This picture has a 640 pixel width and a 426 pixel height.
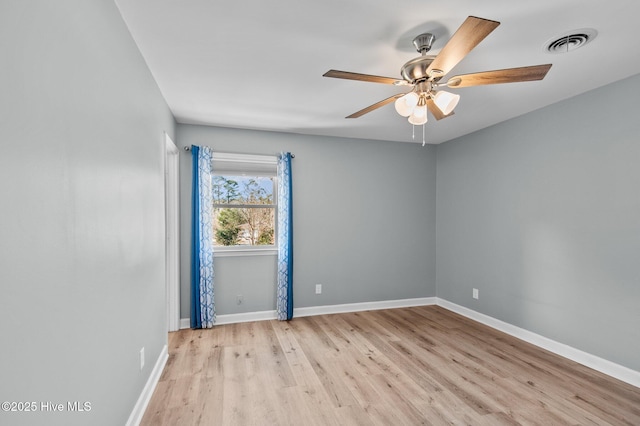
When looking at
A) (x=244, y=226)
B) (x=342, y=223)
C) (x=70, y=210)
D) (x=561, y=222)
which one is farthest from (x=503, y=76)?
(x=244, y=226)

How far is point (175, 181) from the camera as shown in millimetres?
3713

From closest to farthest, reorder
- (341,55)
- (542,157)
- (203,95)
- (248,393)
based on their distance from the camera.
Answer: (341,55), (248,393), (203,95), (542,157)

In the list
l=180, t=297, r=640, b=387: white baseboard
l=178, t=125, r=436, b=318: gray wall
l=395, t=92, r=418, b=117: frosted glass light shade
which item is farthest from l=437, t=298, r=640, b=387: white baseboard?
l=395, t=92, r=418, b=117: frosted glass light shade

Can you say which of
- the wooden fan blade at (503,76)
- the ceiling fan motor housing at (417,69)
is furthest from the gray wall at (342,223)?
the wooden fan blade at (503,76)

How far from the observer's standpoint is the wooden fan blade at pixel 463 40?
1354mm

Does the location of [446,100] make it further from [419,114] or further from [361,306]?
[361,306]

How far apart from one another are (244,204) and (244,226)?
11.6 inches

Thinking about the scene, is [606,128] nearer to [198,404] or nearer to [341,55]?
[341,55]

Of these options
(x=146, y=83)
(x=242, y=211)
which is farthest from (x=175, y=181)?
(x=146, y=83)

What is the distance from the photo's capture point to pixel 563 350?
303 centimetres

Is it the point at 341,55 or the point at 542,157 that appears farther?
the point at 542,157

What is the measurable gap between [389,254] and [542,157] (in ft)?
7.37

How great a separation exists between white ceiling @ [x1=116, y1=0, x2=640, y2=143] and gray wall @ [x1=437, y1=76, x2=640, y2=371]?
0.81 feet

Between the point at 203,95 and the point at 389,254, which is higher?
the point at 203,95
